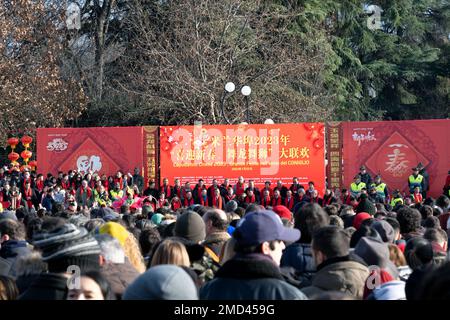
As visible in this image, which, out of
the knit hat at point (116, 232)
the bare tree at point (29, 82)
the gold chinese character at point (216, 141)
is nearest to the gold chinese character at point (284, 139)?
the gold chinese character at point (216, 141)

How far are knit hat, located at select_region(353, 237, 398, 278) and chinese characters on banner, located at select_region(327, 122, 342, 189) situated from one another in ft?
72.1

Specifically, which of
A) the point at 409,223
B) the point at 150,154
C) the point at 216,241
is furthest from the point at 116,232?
the point at 150,154

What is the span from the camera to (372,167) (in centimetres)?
2886

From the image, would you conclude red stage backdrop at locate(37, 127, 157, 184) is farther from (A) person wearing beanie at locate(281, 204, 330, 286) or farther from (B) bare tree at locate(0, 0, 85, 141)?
(A) person wearing beanie at locate(281, 204, 330, 286)

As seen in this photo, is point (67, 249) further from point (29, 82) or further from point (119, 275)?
point (29, 82)

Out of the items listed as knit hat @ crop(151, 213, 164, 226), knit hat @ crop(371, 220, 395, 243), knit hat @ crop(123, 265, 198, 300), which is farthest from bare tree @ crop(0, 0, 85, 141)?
knit hat @ crop(123, 265, 198, 300)

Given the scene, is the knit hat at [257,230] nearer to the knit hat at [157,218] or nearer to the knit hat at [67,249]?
the knit hat at [67,249]

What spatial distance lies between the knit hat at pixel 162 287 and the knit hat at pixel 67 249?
87 centimetres

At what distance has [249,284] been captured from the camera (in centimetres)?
499

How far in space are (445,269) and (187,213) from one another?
4720 millimetres

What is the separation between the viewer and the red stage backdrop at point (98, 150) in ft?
98.1

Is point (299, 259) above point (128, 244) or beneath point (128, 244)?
beneath

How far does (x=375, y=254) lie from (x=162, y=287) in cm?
269
